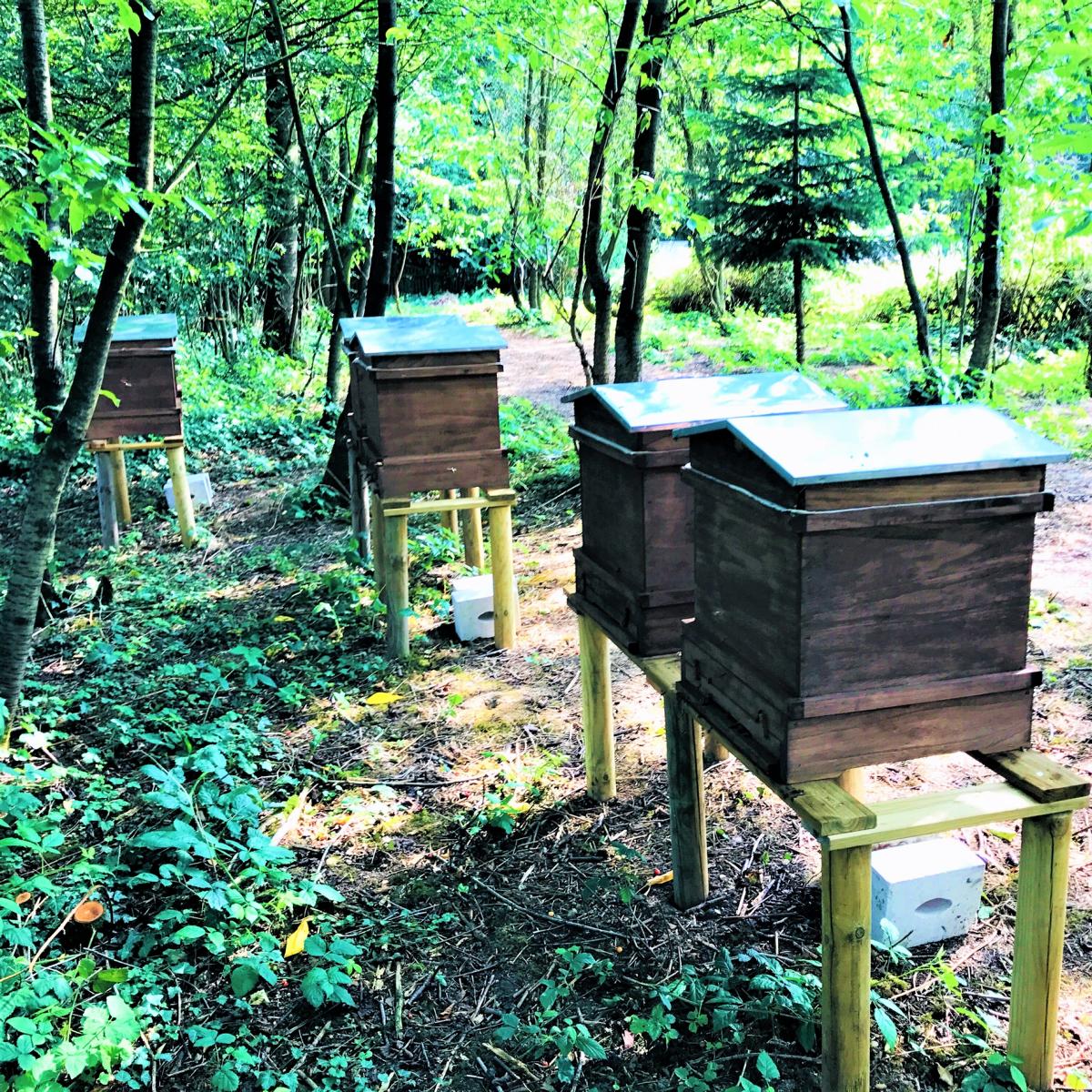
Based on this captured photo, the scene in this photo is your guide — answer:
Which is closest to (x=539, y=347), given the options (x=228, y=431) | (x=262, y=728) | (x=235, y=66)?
(x=228, y=431)

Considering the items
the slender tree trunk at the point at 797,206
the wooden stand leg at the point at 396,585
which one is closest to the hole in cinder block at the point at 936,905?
the wooden stand leg at the point at 396,585

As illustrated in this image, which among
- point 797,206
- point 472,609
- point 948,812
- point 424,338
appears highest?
point 797,206

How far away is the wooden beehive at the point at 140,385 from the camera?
8.02 metres

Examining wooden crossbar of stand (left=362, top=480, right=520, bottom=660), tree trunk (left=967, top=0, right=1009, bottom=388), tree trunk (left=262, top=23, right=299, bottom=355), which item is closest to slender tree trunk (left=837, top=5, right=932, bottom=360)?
tree trunk (left=967, top=0, right=1009, bottom=388)

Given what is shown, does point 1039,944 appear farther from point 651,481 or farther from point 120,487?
point 120,487

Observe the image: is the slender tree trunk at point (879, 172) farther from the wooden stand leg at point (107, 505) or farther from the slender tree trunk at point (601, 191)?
the wooden stand leg at point (107, 505)

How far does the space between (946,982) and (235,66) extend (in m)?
8.13

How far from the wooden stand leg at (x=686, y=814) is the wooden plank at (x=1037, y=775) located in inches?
40.9

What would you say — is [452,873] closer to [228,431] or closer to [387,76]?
[387,76]

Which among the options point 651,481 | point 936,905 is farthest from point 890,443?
point 936,905

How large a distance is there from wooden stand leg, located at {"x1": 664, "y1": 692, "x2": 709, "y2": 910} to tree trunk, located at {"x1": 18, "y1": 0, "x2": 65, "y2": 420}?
324 cm

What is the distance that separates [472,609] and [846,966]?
3.77 metres

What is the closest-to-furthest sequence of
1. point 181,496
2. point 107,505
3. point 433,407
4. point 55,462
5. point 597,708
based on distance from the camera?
point 597,708 < point 55,462 < point 433,407 < point 107,505 < point 181,496

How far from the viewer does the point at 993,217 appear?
6.90 metres
